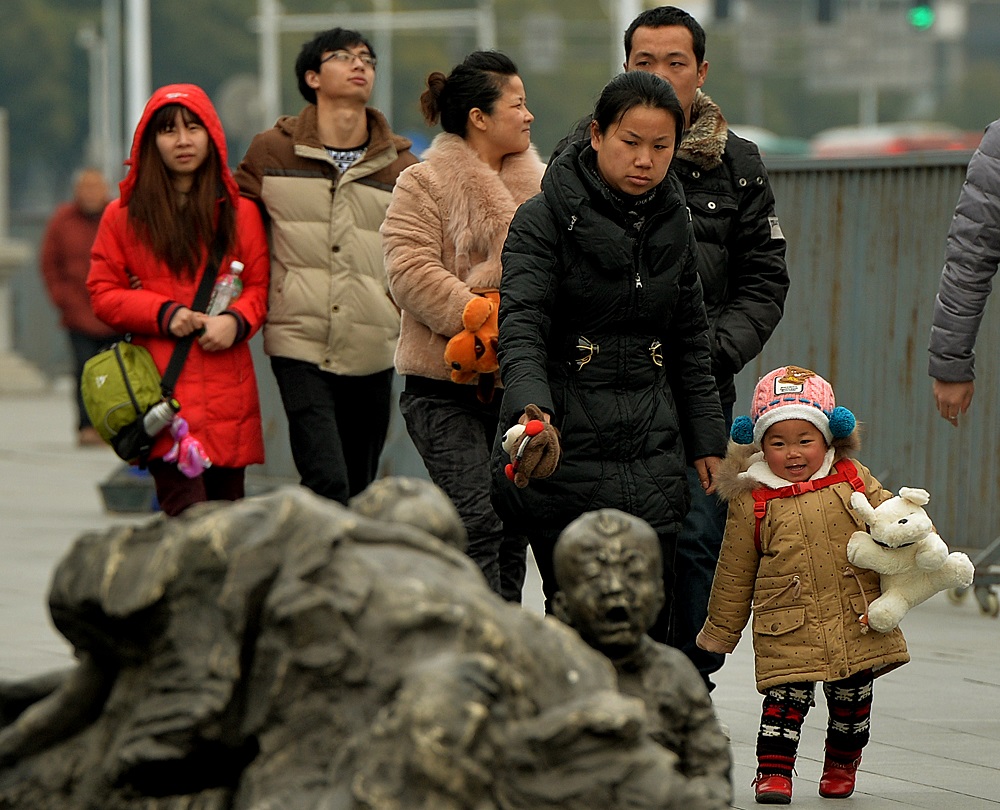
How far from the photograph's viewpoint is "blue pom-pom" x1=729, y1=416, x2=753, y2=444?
6.05m

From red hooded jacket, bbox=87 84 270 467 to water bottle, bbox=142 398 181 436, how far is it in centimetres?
8

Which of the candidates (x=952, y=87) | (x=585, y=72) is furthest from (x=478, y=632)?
(x=952, y=87)

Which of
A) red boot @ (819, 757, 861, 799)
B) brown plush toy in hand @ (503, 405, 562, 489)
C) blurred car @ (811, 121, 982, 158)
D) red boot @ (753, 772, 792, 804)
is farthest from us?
blurred car @ (811, 121, 982, 158)

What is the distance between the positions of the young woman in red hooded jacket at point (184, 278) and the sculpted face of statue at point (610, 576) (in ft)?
10.8

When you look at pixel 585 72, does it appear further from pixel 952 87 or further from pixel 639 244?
pixel 639 244

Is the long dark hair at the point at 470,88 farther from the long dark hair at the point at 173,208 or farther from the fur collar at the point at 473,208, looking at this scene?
the long dark hair at the point at 173,208

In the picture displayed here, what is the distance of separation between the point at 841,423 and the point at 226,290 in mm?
2430

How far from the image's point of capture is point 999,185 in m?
6.68

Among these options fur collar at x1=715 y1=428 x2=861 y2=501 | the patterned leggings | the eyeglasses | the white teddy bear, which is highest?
the eyeglasses

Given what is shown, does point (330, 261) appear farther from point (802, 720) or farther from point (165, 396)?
point (802, 720)

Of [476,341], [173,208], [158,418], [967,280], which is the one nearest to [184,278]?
[173,208]

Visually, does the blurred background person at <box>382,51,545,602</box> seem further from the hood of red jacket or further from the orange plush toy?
the hood of red jacket

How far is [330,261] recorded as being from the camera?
7758 millimetres

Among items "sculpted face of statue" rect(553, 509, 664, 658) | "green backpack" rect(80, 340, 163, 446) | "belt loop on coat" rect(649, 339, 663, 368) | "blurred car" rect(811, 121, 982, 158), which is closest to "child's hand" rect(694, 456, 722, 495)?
"belt loop on coat" rect(649, 339, 663, 368)
